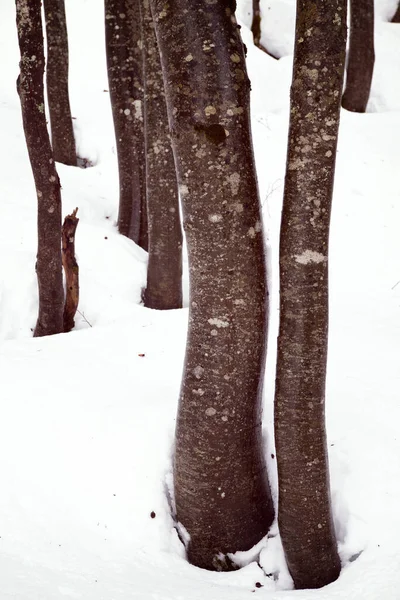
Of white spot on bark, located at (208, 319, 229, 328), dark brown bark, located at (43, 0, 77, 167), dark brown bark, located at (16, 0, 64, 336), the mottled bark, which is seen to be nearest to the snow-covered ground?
white spot on bark, located at (208, 319, 229, 328)

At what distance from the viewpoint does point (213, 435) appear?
9.44 feet

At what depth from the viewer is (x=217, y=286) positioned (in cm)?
265

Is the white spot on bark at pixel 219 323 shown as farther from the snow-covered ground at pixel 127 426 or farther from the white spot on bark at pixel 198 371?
the snow-covered ground at pixel 127 426

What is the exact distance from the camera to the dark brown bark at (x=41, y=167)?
14.5 ft

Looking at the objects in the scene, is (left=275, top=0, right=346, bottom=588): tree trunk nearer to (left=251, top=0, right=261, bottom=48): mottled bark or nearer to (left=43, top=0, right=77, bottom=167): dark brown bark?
(left=43, top=0, right=77, bottom=167): dark brown bark

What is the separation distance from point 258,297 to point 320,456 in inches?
33.1

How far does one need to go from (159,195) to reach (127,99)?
5.38ft

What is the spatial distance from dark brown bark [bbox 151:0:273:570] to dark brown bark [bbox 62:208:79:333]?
108 inches

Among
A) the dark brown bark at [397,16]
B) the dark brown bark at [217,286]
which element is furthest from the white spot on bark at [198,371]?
the dark brown bark at [397,16]

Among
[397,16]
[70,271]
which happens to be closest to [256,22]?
[397,16]

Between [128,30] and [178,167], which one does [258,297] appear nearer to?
[178,167]

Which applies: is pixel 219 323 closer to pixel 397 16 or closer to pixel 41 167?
pixel 41 167

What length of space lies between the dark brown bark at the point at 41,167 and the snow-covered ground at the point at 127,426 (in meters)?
0.55

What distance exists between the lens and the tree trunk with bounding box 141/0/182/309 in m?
4.94
